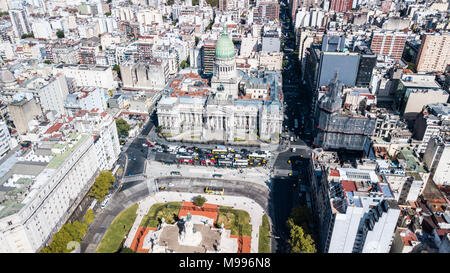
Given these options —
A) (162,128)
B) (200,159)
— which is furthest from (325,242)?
(162,128)

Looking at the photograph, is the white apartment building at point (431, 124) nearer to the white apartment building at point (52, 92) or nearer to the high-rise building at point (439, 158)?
the high-rise building at point (439, 158)

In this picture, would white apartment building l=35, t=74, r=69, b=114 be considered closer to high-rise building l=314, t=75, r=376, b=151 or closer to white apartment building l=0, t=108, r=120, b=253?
white apartment building l=0, t=108, r=120, b=253

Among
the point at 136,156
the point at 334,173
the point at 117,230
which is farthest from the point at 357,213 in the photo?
the point at 136,156

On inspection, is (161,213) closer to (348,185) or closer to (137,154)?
(137,154)

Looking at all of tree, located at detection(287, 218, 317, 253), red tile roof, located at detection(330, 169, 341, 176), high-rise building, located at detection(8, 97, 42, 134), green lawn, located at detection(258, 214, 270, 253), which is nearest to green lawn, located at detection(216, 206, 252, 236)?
green lawn, located at detection(258, 214, 270, 253)

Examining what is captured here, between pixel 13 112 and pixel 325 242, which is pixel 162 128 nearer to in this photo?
pixel 13 112
